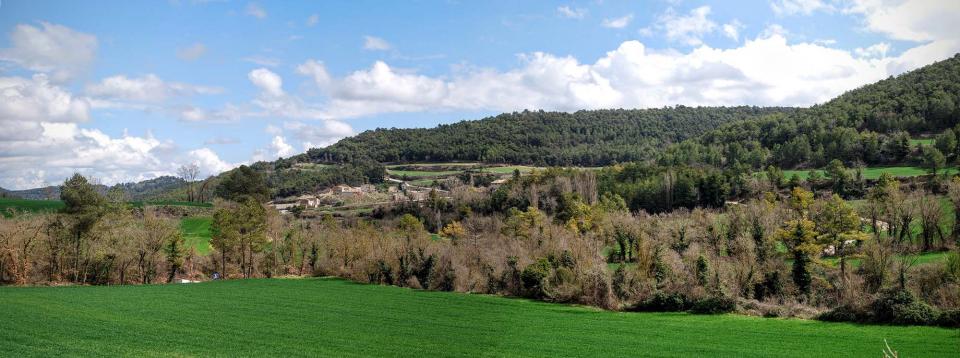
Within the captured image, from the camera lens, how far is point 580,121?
7859 inches

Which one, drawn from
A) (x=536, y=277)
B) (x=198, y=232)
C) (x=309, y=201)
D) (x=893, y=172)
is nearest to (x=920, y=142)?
(x=893, y=172)

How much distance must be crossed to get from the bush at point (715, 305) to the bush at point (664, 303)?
1018 mm

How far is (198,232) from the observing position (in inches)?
3438

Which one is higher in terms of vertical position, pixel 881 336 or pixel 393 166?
pixel 393 166

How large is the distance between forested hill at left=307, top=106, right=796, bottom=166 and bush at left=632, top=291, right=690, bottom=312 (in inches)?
4744

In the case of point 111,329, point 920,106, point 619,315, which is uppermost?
point 920,106

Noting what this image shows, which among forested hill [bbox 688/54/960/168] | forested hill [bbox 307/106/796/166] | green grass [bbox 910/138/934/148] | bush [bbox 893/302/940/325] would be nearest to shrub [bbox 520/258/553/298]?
bush [bbox 893/302/940/325]

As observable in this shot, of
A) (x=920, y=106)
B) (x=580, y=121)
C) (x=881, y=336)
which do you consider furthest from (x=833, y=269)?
(x=580, y=121)

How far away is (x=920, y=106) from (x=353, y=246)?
344 feet

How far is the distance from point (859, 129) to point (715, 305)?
306ft

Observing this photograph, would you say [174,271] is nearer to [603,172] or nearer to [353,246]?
[353,246]

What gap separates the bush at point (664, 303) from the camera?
4025 cm

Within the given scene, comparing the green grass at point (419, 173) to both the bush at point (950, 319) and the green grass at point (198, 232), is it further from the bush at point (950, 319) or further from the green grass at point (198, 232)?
the bush at point (950, 319)

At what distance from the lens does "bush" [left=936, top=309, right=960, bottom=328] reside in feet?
97.7
